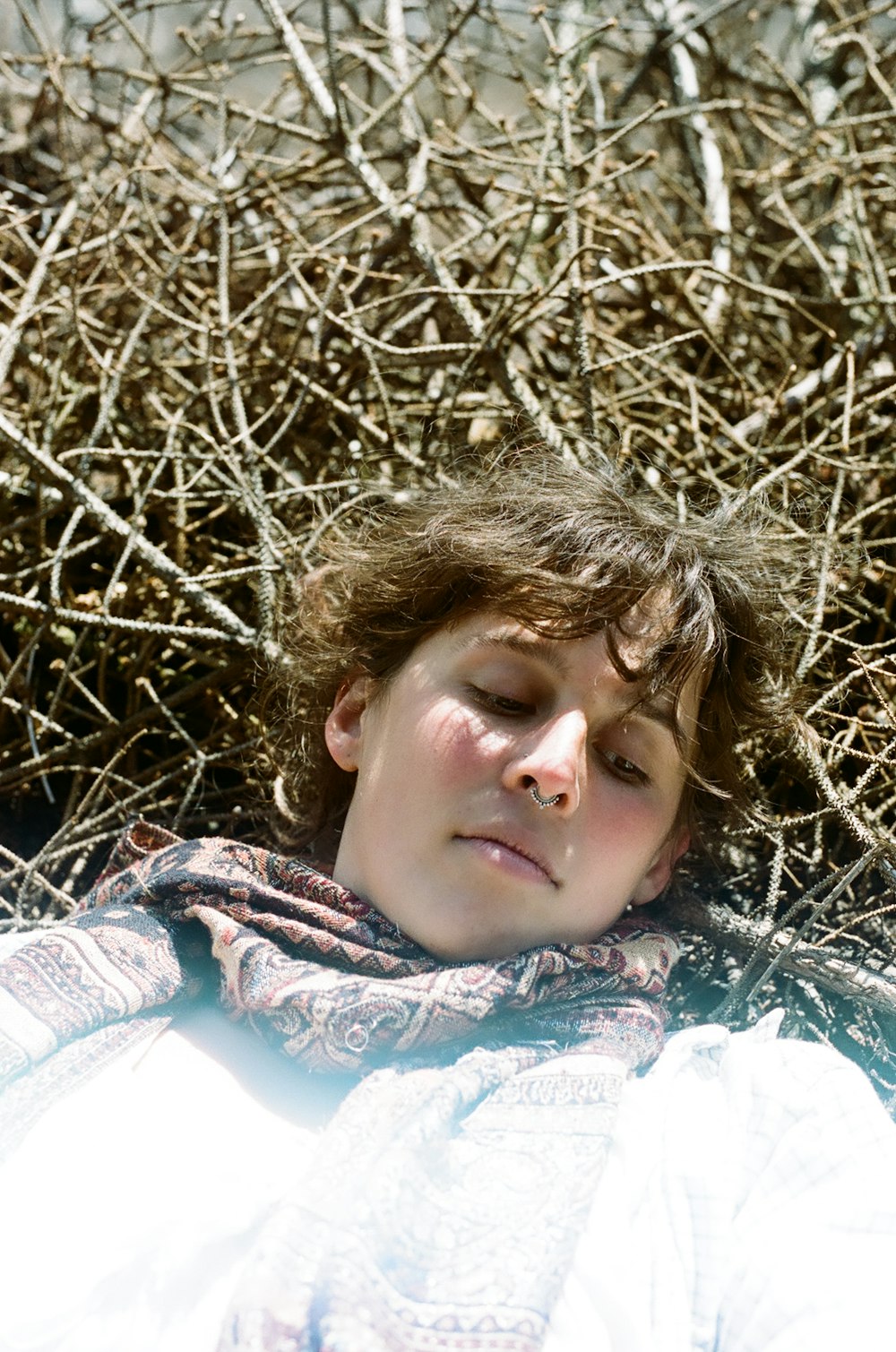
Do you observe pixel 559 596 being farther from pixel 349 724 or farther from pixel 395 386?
pixel 395 386

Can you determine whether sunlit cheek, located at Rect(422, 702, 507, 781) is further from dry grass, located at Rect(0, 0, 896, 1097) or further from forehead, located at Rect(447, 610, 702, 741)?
dry grass, located at Rect(0, 0, 896, 1097)

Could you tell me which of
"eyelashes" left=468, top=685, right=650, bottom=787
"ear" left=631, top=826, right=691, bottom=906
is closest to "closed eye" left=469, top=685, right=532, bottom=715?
"eyelashes" left=468, top=685, right=650, bottom=787

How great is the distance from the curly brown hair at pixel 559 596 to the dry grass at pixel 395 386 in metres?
0.06

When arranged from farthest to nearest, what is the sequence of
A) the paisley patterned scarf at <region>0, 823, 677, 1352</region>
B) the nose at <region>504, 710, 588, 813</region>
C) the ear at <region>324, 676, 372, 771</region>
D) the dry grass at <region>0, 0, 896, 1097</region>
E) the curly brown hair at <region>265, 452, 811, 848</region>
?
the dry grass at <region>0, 0, 896, 1097</region> → the ear at <region>324, 676, 372, 771</region> → the curly brown hair at <region>265, 452, 811, 848</region> → the nose at <region>504, 710, 588, 813</region> → the paisley patterned scarf at <region>0, 823, 677, 1352</region>

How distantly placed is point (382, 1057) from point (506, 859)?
0.19 meters

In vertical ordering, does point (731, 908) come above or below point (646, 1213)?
above

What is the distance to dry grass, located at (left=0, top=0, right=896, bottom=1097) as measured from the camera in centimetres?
143

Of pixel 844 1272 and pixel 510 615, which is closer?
pixel 844 1272

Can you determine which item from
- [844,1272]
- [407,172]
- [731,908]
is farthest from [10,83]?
[844,1272]

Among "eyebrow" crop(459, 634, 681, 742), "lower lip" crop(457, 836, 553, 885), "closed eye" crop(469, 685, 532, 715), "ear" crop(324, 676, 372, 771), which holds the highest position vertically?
"eyebrow" crop(459, 634, 681, 742)

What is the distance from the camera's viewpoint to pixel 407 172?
172cm

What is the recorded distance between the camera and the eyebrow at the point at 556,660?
3.53ft

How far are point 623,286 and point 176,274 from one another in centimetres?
65

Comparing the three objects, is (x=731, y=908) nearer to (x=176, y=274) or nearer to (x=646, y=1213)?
(x=646, y=1213)
